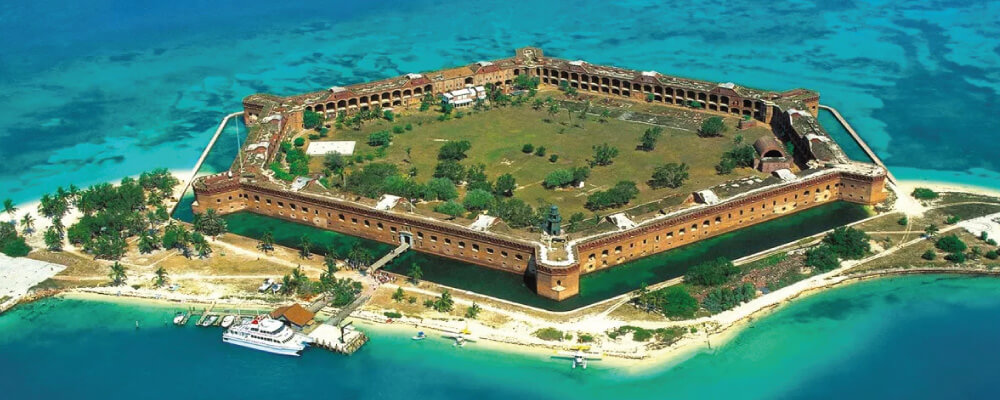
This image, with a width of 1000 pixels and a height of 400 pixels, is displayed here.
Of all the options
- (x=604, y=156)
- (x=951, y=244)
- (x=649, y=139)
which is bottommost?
(x=951, y=244)

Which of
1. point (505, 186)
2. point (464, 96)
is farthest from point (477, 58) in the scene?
point (505, 186)

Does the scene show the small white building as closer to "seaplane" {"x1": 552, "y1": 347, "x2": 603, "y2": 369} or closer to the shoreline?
the shoreline

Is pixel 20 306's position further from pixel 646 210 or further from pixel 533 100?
pixel 533 100

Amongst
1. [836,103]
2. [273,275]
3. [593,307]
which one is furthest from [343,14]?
[593,307]

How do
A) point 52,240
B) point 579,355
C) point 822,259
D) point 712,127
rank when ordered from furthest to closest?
point 712,127
point 52,240
point 822,259
point 579,355

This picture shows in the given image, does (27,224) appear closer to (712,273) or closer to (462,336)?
(462,336)

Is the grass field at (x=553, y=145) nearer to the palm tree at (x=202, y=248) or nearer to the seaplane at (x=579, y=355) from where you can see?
the palm tree at (x=202, y=248)

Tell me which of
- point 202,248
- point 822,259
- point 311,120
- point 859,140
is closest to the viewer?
point 822,259
